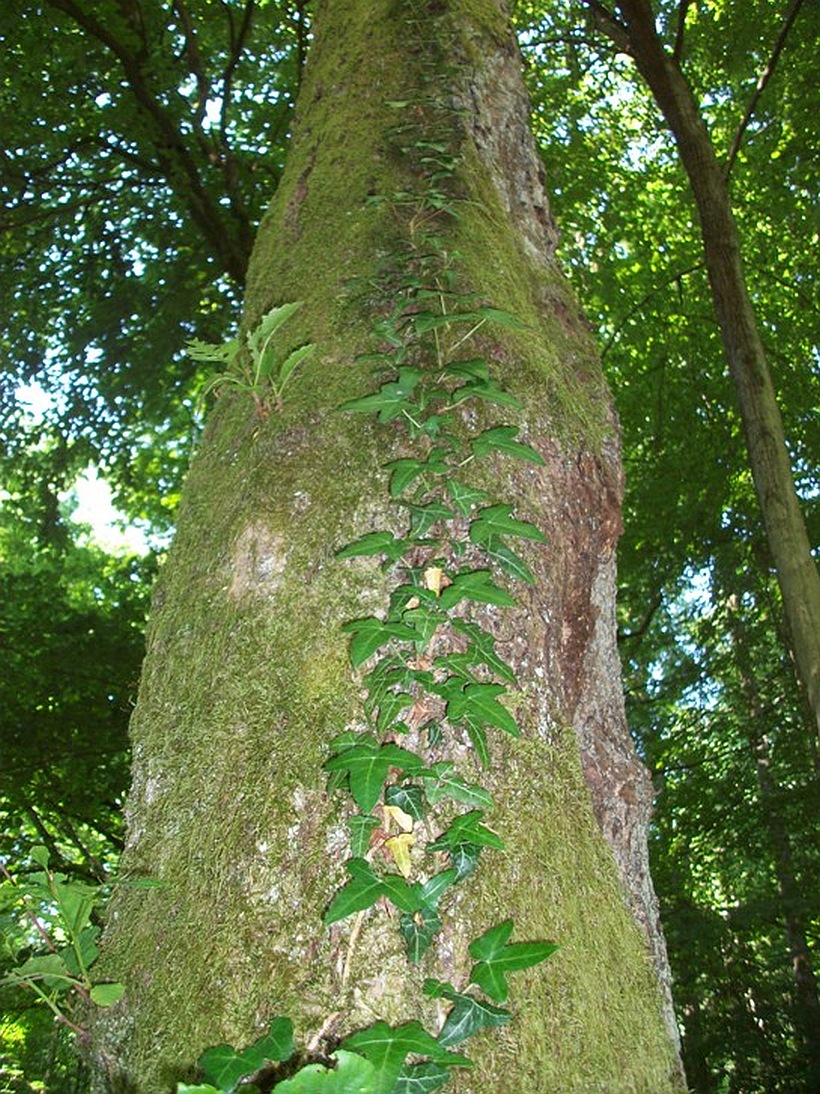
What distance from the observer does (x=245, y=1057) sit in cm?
112

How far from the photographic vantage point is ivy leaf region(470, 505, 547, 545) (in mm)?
1631

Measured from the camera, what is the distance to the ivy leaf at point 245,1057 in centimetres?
111

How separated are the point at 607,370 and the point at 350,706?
901 cm

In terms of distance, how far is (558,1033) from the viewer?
1.24 m

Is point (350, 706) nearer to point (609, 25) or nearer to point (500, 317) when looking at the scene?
point (500, 317)

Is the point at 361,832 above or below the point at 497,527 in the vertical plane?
below

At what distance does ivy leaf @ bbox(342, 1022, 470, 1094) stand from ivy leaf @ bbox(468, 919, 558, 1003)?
106 millimetres

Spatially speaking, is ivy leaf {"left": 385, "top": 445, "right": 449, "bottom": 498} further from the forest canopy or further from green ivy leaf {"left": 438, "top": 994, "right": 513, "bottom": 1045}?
the forest canopy

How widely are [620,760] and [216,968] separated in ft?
3.25

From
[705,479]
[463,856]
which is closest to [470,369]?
[463,856]

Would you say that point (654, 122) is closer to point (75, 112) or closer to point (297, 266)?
point (75, 112)

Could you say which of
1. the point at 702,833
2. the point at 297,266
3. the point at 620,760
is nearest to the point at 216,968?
the point at 620,760

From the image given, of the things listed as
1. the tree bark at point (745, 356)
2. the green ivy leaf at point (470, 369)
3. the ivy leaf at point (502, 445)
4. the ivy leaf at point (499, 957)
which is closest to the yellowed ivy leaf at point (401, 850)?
the ivy leaf at point (499, 957)

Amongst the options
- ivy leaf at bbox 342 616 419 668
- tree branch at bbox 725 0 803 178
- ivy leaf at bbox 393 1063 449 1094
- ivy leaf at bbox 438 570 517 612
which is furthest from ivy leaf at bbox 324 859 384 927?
tree branch at bbox 725 0 803 178
